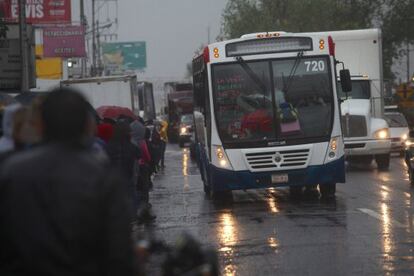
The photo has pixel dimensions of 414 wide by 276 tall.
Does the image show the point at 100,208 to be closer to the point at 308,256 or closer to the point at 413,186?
the point at 308,256

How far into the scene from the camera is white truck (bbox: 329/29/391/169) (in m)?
30.1

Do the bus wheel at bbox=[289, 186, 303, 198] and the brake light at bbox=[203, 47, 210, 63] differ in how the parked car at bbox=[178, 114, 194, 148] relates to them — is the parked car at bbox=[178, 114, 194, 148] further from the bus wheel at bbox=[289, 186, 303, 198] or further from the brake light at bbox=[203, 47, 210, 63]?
the brake light at bbox=[203, 47, 210, 63]

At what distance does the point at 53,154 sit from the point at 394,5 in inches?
2158

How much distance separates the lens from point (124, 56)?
100000 millimetres

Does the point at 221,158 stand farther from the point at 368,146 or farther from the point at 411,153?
the point at 368,146

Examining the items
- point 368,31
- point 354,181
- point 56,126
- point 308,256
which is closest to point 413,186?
point 354,181

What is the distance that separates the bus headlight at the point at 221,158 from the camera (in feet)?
65.1

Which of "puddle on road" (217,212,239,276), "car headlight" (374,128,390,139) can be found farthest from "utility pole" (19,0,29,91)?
Answer: "car headlight" (374,128,390,139)

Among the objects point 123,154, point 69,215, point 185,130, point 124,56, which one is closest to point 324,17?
point 185,130

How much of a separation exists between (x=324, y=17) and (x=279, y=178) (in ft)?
164

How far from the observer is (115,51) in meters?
99.9

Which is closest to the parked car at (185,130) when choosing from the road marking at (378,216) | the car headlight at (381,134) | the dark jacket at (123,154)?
the car headlight at (381,134)

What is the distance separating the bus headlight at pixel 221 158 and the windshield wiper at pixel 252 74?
1369mm

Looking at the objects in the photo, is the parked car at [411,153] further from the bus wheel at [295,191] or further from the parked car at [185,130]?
the parked car at [185,130]
